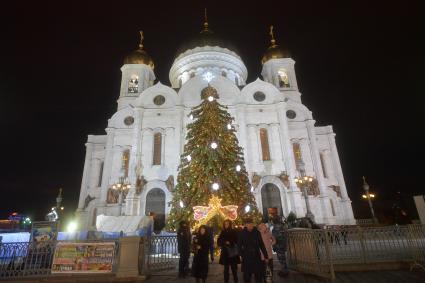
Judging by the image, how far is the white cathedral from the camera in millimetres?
24047

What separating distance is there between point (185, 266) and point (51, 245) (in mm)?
4460

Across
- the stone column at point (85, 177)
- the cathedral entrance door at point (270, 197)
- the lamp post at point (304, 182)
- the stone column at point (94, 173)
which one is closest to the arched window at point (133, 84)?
the stone column at point (85, 177)

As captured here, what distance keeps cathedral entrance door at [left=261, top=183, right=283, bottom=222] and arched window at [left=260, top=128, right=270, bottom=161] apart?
9.34 ft

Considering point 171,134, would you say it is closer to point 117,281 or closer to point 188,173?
point 188,173

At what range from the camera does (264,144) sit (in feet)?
87.1

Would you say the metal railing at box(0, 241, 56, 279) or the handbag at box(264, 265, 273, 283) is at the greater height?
the metal railing at box(0, 241, 56, 279)

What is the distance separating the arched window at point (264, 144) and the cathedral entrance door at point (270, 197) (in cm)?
285

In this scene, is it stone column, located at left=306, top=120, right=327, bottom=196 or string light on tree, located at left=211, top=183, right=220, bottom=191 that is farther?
stone column, located at left=306, top=120, right=327, bottom=196

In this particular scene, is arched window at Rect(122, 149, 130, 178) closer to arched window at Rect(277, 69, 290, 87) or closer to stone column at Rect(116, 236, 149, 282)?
stone column at Rect(116, 236, 149, 282)

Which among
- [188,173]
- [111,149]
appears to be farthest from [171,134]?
[188,173]

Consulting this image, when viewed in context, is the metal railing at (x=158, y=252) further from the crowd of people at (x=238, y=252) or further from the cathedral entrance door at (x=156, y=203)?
the cathedral entrance door at (x=156, y=203)

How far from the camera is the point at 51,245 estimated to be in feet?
28.2

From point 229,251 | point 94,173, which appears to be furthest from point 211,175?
point 94,173

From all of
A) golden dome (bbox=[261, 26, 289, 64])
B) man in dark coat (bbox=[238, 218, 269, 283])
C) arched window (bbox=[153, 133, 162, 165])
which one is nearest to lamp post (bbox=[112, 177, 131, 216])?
arched window (bbox=[153, 133, 162, 165])
